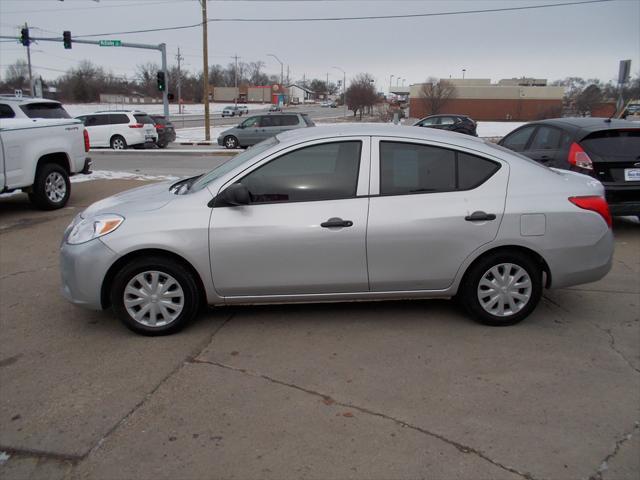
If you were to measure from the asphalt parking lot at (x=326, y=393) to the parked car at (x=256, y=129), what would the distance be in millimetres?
19365

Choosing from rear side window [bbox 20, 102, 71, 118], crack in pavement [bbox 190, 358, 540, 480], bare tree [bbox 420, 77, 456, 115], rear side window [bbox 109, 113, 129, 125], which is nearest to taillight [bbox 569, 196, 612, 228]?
crack in pavement [bbox 190, 358, 540, 480]

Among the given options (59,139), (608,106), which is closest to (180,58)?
(608,106)

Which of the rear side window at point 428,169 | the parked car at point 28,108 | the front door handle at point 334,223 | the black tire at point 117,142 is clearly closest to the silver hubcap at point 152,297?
the front door handle at point 334,223

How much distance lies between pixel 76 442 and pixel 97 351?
115cm

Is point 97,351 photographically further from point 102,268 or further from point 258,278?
point 258,278

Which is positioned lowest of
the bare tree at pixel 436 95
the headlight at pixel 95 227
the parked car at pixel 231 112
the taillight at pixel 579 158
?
the headlight at pixel 95 227

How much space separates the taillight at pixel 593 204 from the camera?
4262 millimetres

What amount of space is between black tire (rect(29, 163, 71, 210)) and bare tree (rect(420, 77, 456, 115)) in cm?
5350

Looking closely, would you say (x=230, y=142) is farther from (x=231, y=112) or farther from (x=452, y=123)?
(x=231, y=112)

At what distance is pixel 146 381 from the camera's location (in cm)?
351

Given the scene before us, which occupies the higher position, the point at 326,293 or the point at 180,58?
the point at 180,58

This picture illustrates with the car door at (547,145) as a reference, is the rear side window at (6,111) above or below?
above

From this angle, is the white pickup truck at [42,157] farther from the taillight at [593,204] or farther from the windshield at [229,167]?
the taillight at [593,204]

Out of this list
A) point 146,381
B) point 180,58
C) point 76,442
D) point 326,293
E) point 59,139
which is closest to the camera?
point 76,442
